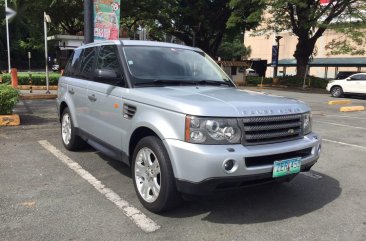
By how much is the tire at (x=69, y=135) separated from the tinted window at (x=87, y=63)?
0.84m

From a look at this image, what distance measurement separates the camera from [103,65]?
538 cm

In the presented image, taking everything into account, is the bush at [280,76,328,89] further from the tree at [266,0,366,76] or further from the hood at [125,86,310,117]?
the hood at [125,86,310,117]

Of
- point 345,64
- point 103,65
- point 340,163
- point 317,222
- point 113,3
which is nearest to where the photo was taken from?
point 317,222

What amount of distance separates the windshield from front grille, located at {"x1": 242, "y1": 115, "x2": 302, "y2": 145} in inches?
53.0

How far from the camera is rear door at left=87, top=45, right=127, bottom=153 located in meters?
4.68

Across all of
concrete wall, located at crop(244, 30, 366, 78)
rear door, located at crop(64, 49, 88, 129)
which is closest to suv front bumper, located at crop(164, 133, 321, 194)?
rear door, located at crop(64, 49, 88, 129)

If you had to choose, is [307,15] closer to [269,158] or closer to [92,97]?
[92,97]

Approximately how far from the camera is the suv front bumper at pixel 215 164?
3506 mm

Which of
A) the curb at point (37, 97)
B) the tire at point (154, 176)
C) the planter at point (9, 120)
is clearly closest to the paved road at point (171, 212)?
the tire at point (154, 176)

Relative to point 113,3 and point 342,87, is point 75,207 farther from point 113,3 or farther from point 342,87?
point 342,87

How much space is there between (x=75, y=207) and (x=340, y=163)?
178 inches

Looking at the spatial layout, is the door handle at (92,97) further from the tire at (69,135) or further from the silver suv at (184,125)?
the tire at (69,135)

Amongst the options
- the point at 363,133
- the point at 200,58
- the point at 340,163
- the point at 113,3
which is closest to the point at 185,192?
the point at 200,58

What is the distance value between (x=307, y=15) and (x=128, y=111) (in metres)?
26.0
